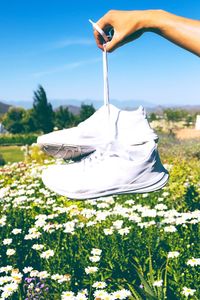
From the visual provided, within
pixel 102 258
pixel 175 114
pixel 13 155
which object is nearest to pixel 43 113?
pixel 175 114

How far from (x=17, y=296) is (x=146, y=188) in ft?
5.59

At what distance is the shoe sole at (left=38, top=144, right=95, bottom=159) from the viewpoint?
6.98ft

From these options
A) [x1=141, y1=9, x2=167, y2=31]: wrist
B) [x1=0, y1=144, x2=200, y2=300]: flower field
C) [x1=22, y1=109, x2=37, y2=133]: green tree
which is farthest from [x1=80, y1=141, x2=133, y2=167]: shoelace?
[x1=22, y1=109, x2=37, y2=133]: green tree

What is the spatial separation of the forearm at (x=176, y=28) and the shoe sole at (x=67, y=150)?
62cm

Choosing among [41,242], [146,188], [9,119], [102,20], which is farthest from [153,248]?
[9,119]

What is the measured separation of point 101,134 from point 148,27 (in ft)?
1.70

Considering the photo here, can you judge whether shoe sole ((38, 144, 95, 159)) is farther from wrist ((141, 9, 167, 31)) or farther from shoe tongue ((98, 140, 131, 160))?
wrist ((141, 9, 167, 31))

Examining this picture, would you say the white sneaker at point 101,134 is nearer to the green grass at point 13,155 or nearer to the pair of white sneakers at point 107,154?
the pair of white sneakers at point 107,154

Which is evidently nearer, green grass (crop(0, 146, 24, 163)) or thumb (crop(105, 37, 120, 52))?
thumb (crop(105, 37, 120, 52))

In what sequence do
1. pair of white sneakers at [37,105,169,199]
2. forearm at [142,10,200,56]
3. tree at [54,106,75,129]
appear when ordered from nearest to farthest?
forearm at [142,10,200,56], pair of white sneakers at [37,105,169,199], tree at [54,106,75,129]

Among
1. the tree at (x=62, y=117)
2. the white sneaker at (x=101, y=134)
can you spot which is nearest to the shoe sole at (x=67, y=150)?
the white sneaker at (x=101, y=134)

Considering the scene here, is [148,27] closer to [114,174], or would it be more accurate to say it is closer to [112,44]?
[112,44]

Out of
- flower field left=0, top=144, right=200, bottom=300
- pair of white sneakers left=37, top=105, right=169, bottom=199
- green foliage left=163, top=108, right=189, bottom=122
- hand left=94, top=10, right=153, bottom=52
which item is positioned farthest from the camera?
green foliage left=163, top=108, right=189, bottom=122

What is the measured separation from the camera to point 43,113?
105ft
